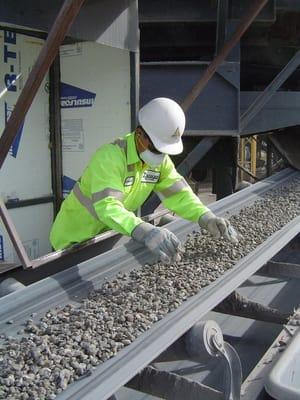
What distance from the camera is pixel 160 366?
9.70 feet

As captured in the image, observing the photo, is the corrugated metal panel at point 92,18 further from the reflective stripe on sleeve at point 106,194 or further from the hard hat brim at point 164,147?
the reflective stripe on sleeve at point 106,194

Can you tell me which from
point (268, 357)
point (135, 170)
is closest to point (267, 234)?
point (135, 170)

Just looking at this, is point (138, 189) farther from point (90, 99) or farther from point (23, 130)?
point (23, 130)

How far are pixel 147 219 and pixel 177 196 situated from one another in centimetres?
51

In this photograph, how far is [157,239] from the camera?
2.85m

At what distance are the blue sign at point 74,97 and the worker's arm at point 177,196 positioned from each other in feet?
4.78

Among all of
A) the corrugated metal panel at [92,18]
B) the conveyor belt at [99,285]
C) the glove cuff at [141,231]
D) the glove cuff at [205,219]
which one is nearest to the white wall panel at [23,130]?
the corrugated metal panel at [92,18]

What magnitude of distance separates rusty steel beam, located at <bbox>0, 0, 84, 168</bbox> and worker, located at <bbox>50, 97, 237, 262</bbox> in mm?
517

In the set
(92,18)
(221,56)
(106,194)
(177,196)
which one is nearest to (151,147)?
(106,194)

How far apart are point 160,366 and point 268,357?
26.5 inches

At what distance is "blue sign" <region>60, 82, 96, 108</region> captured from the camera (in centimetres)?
480

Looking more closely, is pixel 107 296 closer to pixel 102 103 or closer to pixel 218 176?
pixel 102 103

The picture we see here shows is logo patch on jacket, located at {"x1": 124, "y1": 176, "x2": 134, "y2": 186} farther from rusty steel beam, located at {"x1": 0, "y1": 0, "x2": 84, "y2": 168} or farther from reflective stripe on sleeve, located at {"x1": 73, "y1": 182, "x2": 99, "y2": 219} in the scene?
rusty steel beam, located at {"x1": 0, "y1": 0, "x2": 84, "y2": 168}

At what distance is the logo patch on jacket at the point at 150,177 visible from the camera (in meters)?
3.49
